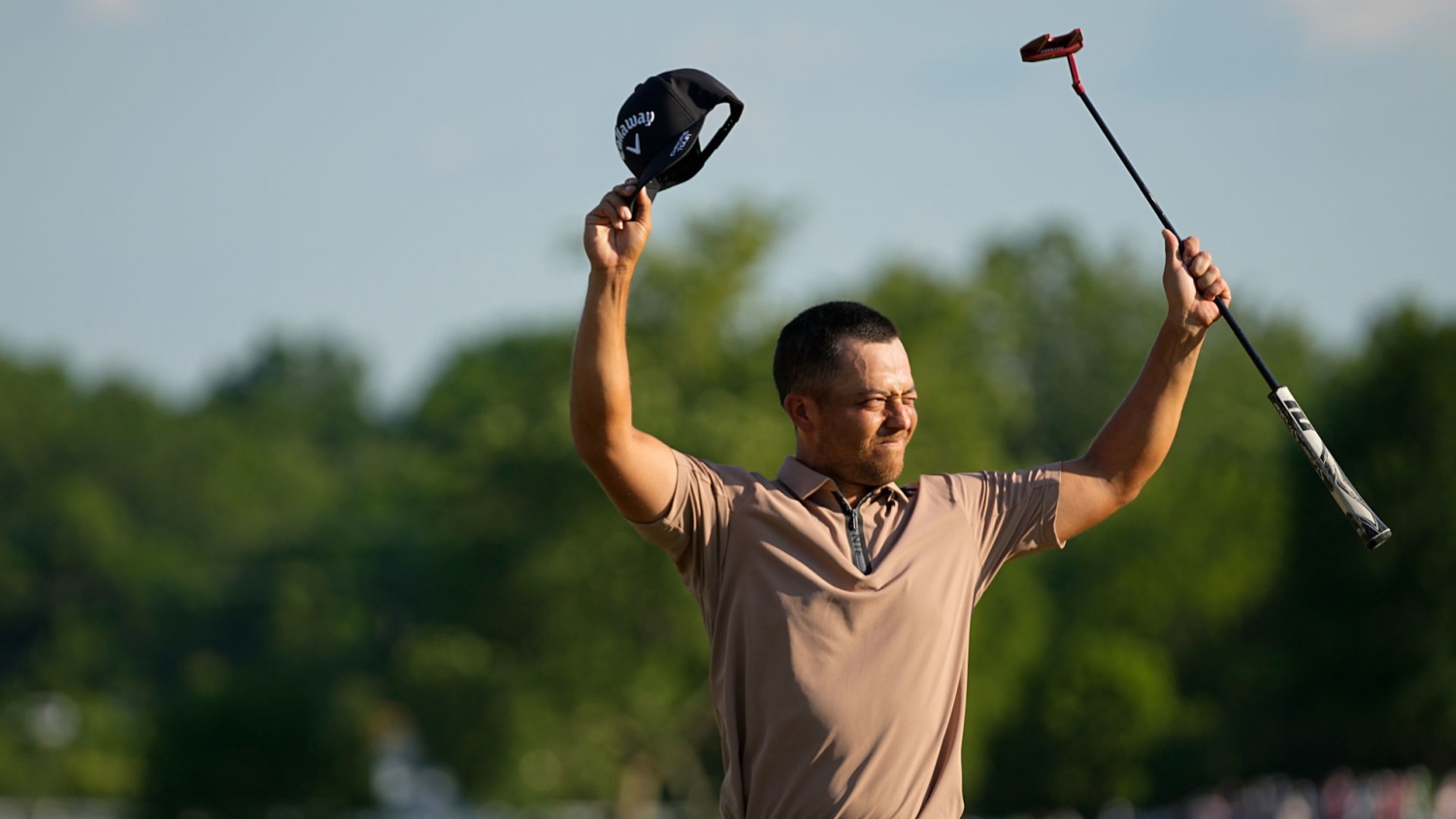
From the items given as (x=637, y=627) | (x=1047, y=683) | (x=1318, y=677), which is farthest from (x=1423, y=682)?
(x=637, y=627)

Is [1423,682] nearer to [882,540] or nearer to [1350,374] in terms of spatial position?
[1350,374]

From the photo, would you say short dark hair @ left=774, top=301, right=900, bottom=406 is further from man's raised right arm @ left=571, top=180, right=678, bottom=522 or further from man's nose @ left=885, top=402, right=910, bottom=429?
man's raised right arm @ left=571, top=180, right=678, bottom=522

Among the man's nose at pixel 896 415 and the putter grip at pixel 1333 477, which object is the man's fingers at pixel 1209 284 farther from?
the man's nose at pixel 896 415

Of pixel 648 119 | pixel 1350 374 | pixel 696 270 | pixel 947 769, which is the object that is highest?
pixel 696 270

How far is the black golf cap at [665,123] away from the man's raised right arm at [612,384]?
0.18 meters

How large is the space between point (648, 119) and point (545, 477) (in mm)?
Result: 36807

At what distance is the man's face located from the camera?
5059mm

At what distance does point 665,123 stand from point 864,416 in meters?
1.02

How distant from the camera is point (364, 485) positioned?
91.7m

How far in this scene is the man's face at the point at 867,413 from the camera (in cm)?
506

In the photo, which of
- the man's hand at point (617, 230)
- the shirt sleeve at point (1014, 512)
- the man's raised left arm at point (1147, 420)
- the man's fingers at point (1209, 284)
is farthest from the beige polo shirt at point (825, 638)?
the man's fingers at point (1209, 284)

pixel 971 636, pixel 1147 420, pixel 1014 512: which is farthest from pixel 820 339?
pixel 971 636

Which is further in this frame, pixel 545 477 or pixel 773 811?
pixel 545 477

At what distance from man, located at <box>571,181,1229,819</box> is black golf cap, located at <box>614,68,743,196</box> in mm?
144
